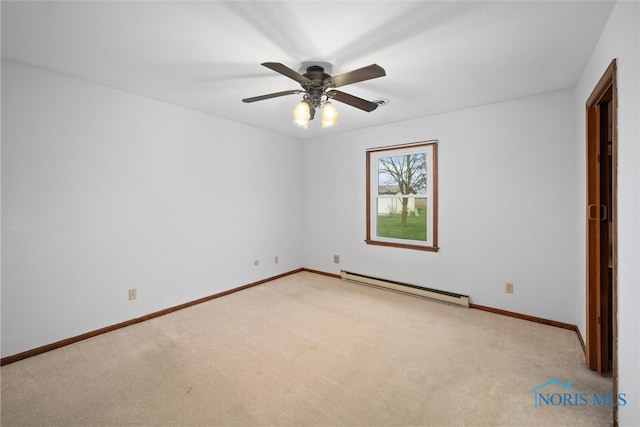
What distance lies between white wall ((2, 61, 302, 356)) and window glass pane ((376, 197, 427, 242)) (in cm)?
199

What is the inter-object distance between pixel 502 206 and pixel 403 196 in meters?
1.25

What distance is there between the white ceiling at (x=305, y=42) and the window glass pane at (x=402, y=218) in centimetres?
162

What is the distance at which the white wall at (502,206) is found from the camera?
9.74ft

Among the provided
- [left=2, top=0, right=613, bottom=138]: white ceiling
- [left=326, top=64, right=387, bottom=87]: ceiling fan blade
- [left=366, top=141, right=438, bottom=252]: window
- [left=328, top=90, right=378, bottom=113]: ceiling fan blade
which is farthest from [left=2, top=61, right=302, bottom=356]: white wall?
[left=326, top=64, right=387, bottom=87]: ceiling fan blade

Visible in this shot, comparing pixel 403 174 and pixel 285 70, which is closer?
pixel 285 70

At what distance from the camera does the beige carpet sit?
178 centimetres

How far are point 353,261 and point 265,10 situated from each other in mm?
3657

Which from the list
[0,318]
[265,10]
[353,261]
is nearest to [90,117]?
[0,318]

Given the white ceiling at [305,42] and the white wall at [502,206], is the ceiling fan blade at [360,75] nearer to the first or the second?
the white ceiling at [305,42]

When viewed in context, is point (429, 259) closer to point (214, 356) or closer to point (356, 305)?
point (356, 305)

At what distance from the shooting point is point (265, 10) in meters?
1.70

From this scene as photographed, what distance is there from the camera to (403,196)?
4.18m

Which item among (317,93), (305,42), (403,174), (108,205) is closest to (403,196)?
(403,174)

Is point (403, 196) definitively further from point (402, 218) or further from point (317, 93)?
point (317, 93)
